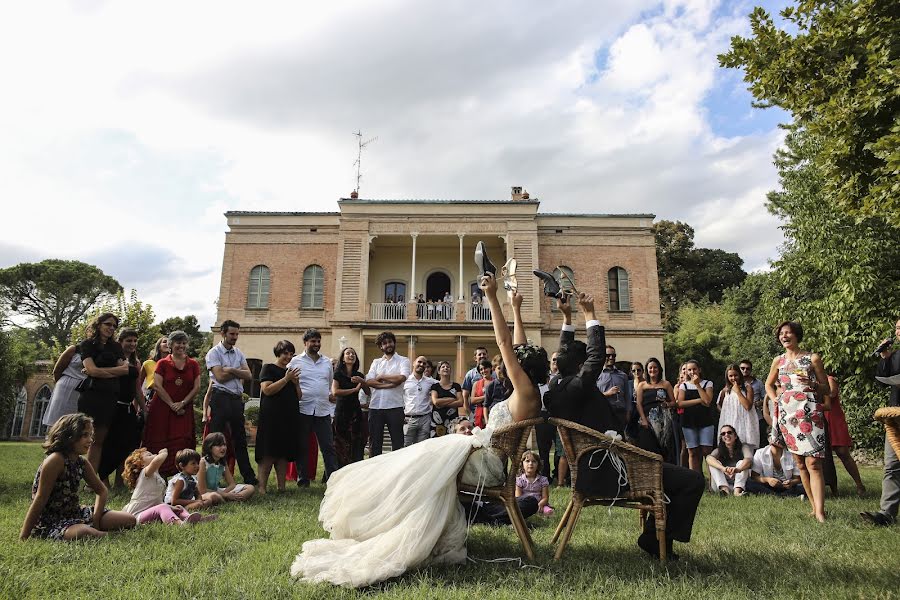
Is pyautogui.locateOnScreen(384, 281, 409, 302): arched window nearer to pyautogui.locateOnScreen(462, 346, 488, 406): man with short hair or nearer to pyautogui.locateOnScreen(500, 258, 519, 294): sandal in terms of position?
pyautogui.locateOnScreen(462, 346, 488, 406): man with short hair

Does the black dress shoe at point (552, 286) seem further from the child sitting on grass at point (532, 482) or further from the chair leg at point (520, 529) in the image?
the child sitting on grass at point (532, 482)

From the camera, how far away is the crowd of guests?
4.09 metres

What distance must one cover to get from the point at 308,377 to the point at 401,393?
1194 mm

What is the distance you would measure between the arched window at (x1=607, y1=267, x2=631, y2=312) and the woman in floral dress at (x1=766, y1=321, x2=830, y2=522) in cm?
1737

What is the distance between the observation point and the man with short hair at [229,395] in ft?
21.6

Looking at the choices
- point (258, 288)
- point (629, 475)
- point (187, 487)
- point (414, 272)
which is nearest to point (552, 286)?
point (629, 475)

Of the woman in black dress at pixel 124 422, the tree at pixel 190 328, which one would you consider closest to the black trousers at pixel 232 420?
the woman in black dress at pixel 124 422

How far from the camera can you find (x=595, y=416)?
12.1ft

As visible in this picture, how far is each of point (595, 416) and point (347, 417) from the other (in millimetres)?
4612

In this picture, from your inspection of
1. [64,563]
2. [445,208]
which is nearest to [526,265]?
[445,208]

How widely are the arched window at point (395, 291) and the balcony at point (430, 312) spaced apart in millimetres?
1324

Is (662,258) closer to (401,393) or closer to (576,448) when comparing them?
(401,393)

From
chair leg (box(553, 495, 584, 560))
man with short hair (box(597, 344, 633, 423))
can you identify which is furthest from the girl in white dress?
chair leg (box(553, 495, 584, 560))

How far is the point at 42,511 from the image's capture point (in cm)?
389
